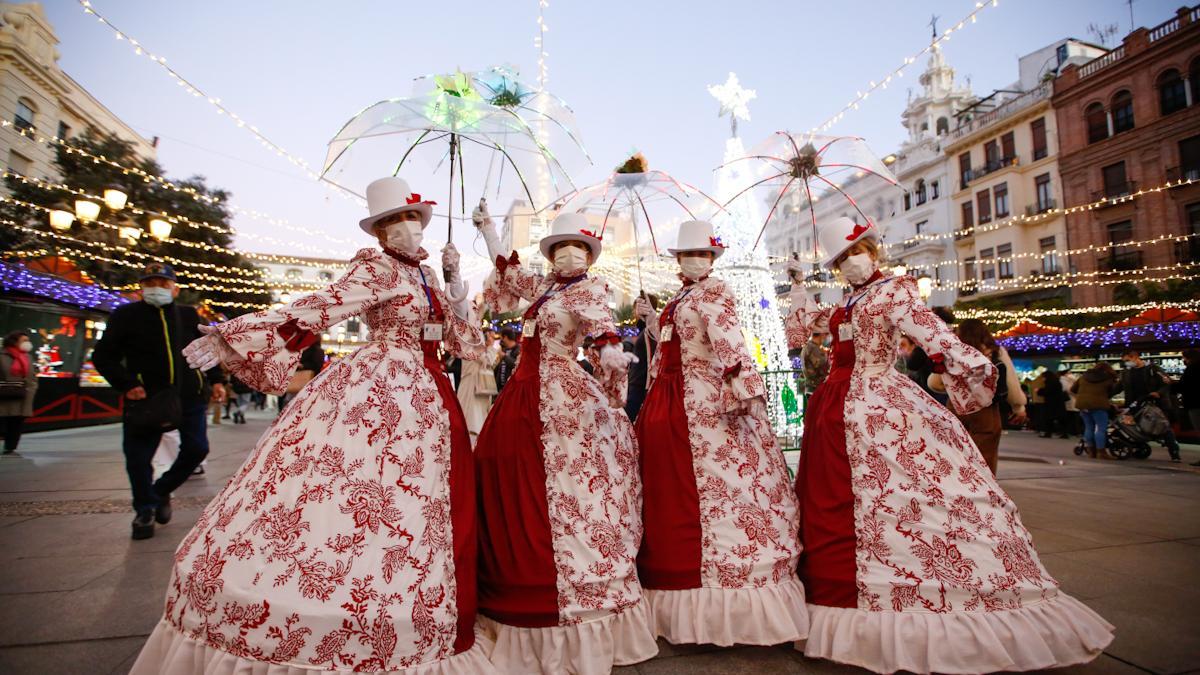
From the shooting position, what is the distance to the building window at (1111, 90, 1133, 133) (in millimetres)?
21859

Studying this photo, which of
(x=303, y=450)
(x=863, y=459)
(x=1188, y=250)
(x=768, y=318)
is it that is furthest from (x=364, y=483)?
(x=1188, y=250)

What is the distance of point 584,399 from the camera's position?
2.58 metres

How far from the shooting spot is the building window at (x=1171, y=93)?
2002 cm

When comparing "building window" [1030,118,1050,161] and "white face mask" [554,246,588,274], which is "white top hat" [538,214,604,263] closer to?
"white face mask" [554,246,588,274]

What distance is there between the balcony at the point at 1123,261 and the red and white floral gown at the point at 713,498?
978 inches

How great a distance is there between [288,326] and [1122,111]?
2951cm

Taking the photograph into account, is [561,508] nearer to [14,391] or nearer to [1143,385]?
[14,391]

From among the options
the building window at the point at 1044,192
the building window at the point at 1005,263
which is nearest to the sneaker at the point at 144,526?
the building window at the point at 1005,263

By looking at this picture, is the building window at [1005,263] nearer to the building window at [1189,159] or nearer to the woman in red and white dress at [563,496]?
the building window at [1189,159]

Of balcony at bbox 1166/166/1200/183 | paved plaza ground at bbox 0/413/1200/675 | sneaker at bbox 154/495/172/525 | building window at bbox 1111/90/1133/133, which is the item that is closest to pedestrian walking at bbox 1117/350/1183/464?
paved plaza ground at bbox 0/413/1200/675

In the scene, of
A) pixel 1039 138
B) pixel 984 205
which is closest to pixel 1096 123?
pixel 1039 138

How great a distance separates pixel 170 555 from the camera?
3.46m

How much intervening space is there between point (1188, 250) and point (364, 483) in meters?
26.4

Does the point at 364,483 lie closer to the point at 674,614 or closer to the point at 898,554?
the point at 674,614
